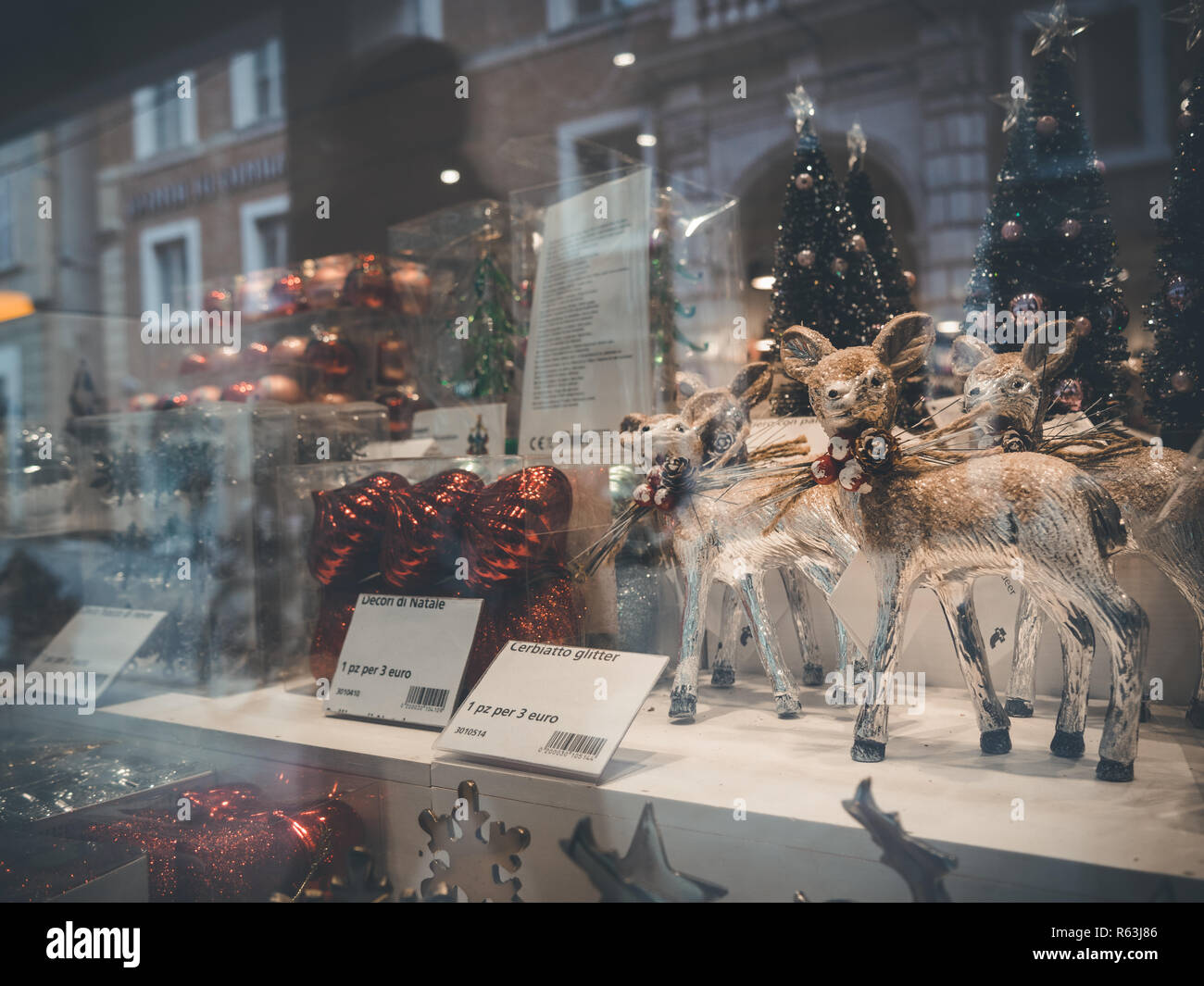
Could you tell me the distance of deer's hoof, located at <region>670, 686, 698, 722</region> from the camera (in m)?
0.98

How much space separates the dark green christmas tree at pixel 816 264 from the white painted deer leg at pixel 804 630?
0.66 feet

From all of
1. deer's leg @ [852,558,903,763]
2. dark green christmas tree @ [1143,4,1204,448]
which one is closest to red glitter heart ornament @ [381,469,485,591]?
deer's leg @ [852,558,903,763]

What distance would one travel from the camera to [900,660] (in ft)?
2.76

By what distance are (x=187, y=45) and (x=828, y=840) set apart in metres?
1.44

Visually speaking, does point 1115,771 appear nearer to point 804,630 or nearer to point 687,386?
point 804,630

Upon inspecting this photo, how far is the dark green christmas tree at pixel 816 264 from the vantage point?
107 centimetres

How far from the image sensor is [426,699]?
102 cm

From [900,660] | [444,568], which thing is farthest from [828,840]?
[444,568]

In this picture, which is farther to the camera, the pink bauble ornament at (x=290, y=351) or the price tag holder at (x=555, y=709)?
the pink bauble ornament at (x=290, y=351)

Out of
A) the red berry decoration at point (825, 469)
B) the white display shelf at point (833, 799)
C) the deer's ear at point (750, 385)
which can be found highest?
the deer's ear at point (750, 385)

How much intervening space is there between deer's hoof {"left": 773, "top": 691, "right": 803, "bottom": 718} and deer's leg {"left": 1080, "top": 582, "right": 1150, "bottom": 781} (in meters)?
0.31

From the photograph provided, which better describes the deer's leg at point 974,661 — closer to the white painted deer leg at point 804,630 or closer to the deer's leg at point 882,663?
the deer's leg at point 882,663

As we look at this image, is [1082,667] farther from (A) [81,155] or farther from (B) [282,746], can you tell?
(A) [81,155]

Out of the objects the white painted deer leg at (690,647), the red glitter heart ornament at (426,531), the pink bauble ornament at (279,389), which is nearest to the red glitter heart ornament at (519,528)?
the red glitter heart ornament at (426,531)
